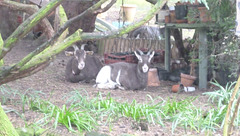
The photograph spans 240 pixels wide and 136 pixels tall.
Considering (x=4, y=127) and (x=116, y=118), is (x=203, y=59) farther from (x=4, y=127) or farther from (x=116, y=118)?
(x=4, y=127)

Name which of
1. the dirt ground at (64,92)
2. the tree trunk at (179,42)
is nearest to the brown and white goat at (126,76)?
the dirt ground at (64,92)

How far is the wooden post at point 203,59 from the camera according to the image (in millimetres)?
8414

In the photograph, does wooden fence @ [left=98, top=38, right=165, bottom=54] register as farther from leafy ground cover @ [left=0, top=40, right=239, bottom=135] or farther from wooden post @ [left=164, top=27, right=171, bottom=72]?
leafy ground cover @ [left=0, top=40, right=239, bottom=135]

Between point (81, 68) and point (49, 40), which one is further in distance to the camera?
point (81, 68)

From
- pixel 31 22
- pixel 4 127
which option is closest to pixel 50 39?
pixel 31 22

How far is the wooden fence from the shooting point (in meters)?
→ 13.3

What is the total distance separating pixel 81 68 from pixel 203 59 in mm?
2874

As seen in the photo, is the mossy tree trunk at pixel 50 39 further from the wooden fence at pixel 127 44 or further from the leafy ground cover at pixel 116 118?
the wooden fence at pixel 127 44

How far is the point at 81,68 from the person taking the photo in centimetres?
939

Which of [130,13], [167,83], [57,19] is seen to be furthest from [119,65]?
[130,13]

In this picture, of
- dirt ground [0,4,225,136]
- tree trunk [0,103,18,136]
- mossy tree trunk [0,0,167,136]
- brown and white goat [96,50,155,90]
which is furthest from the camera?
brown and white goat [96,50,155,90]

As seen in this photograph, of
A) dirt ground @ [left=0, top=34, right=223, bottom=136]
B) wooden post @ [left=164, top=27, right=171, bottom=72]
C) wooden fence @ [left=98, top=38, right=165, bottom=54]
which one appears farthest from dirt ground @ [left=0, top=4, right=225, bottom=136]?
wooden fence @ [left=98, top=38, right=165, bottom=54]

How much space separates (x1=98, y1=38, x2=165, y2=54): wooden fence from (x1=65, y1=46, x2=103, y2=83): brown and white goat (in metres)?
3.41

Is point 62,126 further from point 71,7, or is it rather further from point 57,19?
point 71,7
